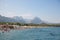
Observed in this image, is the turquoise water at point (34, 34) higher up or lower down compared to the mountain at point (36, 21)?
lower down

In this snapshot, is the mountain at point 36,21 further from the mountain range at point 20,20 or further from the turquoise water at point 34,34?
the turquoise water at point 34,34

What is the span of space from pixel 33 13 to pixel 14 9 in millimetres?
355

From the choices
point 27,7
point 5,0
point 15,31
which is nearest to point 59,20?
point 27,7

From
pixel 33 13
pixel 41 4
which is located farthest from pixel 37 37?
pixel 41 4

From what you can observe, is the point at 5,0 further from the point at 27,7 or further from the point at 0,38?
the point at 0,38

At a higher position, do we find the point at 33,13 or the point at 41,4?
the point at 41,4

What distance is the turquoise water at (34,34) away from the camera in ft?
7.63

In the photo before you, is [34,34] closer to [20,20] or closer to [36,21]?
[36,21]

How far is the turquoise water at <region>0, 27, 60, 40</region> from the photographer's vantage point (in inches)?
91.6

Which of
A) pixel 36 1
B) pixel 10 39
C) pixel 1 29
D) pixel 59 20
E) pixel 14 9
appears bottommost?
pixel 10 39

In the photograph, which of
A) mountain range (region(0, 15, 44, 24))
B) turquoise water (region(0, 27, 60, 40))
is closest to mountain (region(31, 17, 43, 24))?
mountain range (region(0, 15, 44, 24))

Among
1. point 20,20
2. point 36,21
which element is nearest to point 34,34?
point 36,21

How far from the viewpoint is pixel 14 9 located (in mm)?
2383

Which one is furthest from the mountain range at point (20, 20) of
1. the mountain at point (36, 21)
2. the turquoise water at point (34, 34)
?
the turquoise water at point (34, 34)
